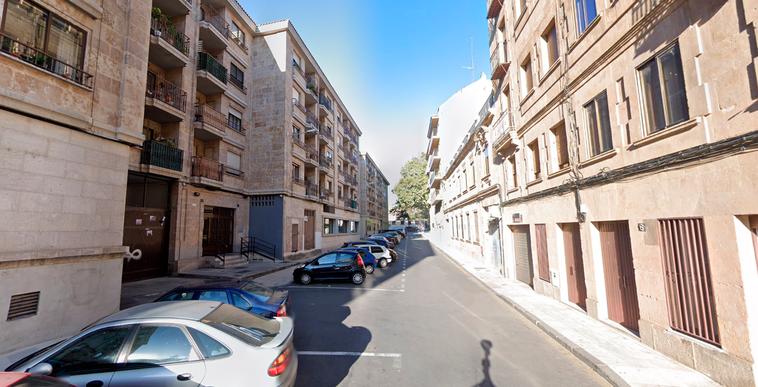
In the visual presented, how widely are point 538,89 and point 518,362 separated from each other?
9243mm

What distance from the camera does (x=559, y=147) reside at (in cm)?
984

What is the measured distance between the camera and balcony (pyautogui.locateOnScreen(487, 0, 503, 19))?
586 inches

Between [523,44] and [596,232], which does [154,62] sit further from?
[596,232]

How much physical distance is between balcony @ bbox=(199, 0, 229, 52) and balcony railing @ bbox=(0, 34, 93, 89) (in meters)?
11.5

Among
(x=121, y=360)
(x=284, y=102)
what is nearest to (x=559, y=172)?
(x=121, y=360)

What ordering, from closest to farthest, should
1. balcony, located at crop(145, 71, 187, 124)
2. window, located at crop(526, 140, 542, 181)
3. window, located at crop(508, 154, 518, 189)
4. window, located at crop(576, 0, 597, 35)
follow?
1. window, located at crop(576, 0, 597, 35)
2. window, located at crop(526, 140, 542, 181)
3. window, located at crop(508, 154, 518, 189)
4. balcony, located at crop(145, 71, 187, 124)

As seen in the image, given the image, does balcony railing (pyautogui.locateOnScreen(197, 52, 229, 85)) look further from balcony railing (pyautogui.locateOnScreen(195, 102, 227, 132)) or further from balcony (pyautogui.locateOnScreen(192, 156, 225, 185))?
balcony (pyautogui.locateOnScreen(192, 156, 225, 185))

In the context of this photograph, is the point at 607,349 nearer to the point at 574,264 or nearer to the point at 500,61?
the point at 574,264

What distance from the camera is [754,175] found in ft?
13.5

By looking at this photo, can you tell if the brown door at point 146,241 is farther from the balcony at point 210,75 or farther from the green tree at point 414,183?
the green tree at point 414,183

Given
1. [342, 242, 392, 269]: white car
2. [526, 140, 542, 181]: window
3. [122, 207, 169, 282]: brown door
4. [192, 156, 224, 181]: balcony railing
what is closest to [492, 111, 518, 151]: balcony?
[526, 140, 542, 181]: window

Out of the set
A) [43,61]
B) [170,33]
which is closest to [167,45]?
[170,33]

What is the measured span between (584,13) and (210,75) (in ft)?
56.7

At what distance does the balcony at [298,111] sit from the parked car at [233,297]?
18.6m
